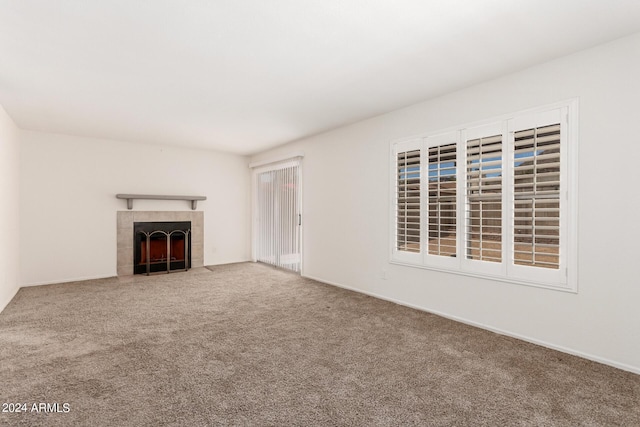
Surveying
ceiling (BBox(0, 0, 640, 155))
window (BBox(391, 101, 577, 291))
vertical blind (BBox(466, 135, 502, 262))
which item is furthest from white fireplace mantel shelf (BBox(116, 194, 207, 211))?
vertical blind (BBox(466, 135, 502, 262))

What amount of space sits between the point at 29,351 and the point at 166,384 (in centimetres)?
147

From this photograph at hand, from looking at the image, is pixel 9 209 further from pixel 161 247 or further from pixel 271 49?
pixel 271 49

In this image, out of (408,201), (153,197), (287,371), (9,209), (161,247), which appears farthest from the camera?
(161,247)

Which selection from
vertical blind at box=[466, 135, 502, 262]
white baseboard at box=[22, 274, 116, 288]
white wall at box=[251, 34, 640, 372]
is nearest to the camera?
white wall at box=[251, 34, 640, 372]

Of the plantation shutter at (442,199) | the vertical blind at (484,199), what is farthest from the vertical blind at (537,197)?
the plantation shutter at (442,199)

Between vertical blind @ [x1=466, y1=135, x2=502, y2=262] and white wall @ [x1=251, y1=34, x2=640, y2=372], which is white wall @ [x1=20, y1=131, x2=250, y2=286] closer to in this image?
white wall @ [x1=251, y1=34, x2=640, y2=372]

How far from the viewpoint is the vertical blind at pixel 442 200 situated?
3.67m

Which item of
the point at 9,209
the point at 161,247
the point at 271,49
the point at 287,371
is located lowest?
the point at 287,371

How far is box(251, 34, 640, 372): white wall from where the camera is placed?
2535 mm

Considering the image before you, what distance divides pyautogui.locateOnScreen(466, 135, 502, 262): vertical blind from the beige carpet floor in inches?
32.6

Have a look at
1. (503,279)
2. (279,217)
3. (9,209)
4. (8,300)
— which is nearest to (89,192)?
(9,209)

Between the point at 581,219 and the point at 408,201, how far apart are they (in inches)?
68.9

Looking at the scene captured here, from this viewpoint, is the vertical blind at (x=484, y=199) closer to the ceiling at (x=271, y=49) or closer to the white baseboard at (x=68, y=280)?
the ceiling at (x=271, y=49)

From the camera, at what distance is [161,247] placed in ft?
21.3
